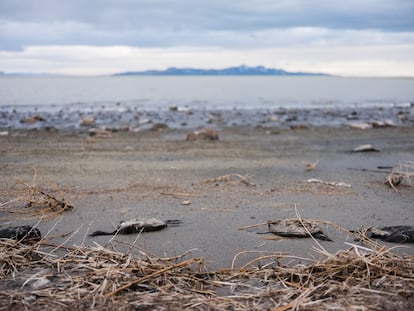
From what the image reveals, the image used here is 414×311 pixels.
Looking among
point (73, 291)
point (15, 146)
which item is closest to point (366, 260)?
point (73, 291)

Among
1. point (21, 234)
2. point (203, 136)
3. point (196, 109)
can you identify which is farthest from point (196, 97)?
point (21, 234)

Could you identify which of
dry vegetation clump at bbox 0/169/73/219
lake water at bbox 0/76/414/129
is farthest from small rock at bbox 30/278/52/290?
lake water at bbox 0/76/414/129

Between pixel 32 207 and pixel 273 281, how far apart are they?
262 centimetres

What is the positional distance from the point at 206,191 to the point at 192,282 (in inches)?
96.8

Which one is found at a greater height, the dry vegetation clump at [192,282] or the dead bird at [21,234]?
the dead bird at [21,234]

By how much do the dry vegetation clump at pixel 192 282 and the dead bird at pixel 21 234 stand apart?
6.0 inches

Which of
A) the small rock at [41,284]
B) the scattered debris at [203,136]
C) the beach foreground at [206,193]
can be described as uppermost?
the scattered debris at [203,136]

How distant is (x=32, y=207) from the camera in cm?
418

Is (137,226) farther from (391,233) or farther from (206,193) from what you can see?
(391,233)

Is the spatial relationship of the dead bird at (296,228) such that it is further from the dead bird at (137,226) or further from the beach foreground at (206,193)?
the dead bird at (137,226)

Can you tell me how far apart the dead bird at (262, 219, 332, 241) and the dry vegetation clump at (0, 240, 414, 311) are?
0.46 m

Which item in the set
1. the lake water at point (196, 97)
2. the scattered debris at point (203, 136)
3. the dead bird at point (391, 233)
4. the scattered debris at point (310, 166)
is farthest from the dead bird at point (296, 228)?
the lake water at point (196, 97)

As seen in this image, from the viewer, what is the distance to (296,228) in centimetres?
347

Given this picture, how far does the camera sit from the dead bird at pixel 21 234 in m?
3.13
